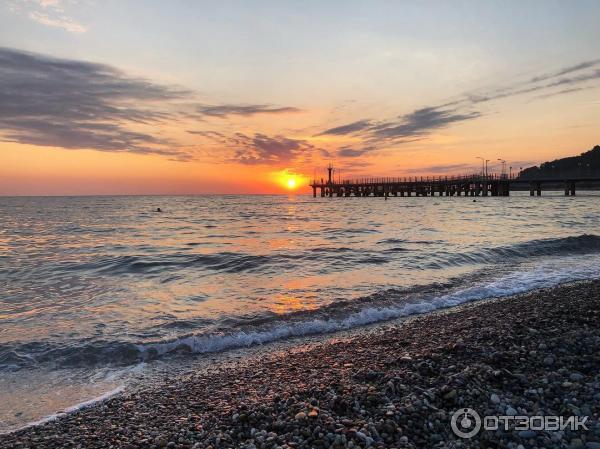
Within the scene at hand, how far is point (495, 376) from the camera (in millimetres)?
4652

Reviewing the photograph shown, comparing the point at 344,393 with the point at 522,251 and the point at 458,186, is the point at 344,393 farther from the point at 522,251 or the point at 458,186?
the point at 458,186

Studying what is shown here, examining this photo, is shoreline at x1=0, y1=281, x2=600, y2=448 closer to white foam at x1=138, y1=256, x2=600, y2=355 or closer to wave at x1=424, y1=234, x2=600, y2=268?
white foam at x1=138, y1=256, x2=600, y2=355

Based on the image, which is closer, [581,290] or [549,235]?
[581,290]

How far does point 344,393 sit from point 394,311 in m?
5.53

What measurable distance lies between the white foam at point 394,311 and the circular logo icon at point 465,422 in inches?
185

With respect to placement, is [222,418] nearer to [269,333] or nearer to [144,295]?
[269,333]

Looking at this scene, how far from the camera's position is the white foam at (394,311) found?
789cm

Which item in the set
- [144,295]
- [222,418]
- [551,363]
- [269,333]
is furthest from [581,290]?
[144,295]

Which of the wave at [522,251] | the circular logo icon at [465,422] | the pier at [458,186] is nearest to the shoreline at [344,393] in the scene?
the circular logo icon at [465,422]

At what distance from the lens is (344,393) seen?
4.59 meters

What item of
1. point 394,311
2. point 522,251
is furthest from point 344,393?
point 522,251

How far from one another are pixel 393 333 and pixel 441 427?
13.3 ft

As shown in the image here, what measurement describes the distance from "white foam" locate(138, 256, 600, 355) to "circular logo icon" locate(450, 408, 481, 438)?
15.4 feet

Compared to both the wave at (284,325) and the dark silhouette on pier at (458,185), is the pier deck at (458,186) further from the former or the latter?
the wave at (284,325)
